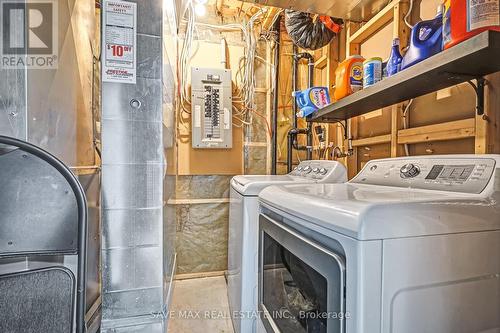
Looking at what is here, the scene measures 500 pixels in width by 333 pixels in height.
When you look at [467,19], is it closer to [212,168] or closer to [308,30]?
[308,30]

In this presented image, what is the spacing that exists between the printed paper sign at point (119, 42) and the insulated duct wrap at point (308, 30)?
52.9 inches

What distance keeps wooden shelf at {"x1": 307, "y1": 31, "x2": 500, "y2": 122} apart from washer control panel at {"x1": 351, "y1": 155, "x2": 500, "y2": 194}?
34 cm

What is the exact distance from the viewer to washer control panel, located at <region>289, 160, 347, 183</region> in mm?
1680

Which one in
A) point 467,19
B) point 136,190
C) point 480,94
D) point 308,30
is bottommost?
point 136,190

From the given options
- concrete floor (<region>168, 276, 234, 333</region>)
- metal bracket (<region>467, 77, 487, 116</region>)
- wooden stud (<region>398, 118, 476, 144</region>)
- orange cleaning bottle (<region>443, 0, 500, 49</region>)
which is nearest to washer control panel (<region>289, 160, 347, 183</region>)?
wooden stud (<region>398, 118, 476, 144</region>)

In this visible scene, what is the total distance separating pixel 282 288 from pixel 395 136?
1104 millimetres

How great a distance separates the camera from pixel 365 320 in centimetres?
62

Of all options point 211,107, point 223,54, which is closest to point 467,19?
point 211,107

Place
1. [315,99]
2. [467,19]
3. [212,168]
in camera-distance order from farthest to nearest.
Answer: [212,168] → [315,99] → [467,19]

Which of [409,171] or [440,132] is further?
[440,132]

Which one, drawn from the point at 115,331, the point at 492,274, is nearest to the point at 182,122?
the point at 115,331

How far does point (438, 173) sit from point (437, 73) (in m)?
0.40

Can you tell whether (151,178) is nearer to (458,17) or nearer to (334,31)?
(458,17)

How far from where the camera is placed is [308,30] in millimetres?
2088
